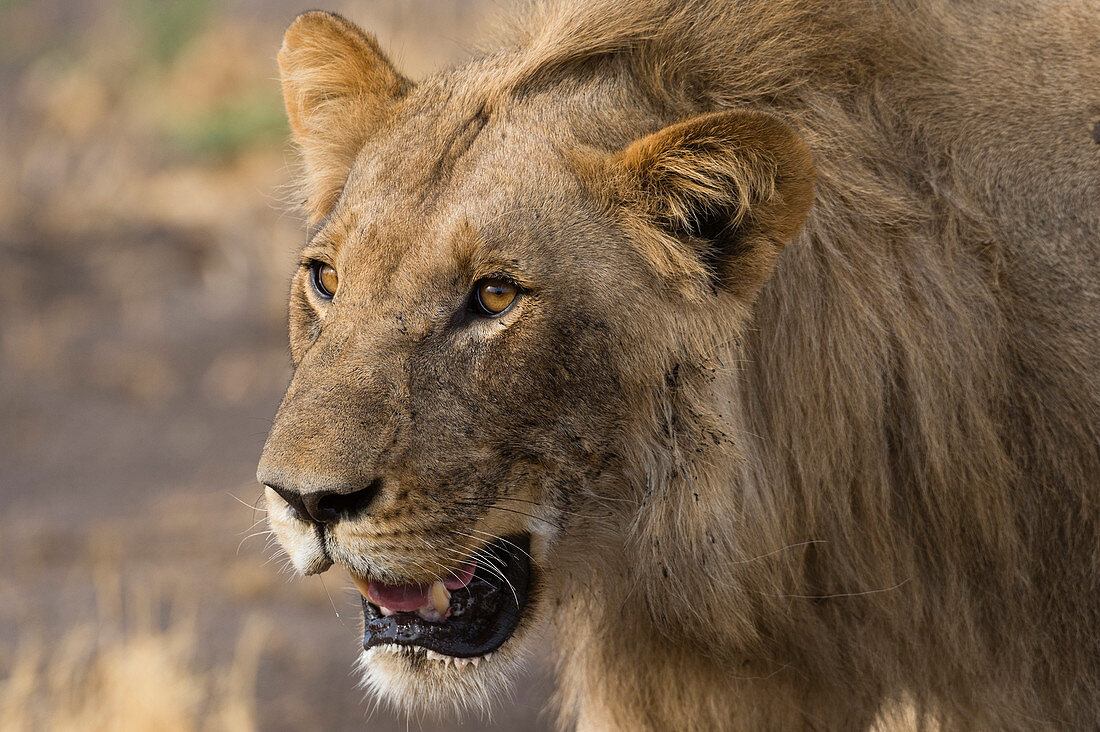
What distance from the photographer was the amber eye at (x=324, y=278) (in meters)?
2.59

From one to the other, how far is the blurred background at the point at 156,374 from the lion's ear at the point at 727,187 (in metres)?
1.05

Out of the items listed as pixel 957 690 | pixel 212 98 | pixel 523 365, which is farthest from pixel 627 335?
pixel 212 98

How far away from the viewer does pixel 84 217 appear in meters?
10.0

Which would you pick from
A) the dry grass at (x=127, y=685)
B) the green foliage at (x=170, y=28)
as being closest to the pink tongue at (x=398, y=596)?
the dry grass at (x=127, y=685)

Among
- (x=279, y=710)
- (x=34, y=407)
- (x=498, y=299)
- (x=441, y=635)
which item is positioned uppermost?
(x=498, y=299)

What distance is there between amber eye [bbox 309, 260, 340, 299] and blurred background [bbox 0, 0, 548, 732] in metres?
0.51

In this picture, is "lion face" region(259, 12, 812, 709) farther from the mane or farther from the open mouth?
the mane

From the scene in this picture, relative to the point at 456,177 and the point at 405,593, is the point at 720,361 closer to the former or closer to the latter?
the point at 456,177

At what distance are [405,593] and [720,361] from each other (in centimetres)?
74

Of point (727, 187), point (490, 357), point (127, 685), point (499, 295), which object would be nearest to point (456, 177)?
point (499, 295)

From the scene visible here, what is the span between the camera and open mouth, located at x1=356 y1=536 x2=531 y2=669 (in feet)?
7.89

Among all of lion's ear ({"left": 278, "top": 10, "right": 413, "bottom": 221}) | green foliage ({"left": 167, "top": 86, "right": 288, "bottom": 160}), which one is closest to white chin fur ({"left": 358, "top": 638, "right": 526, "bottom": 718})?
lion's ear ({"left": 278, "top": 10, "right": 413, "bottom": 221})

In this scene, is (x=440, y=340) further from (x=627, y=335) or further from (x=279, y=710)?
(x=279, y=710)

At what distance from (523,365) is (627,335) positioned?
0.22 m
